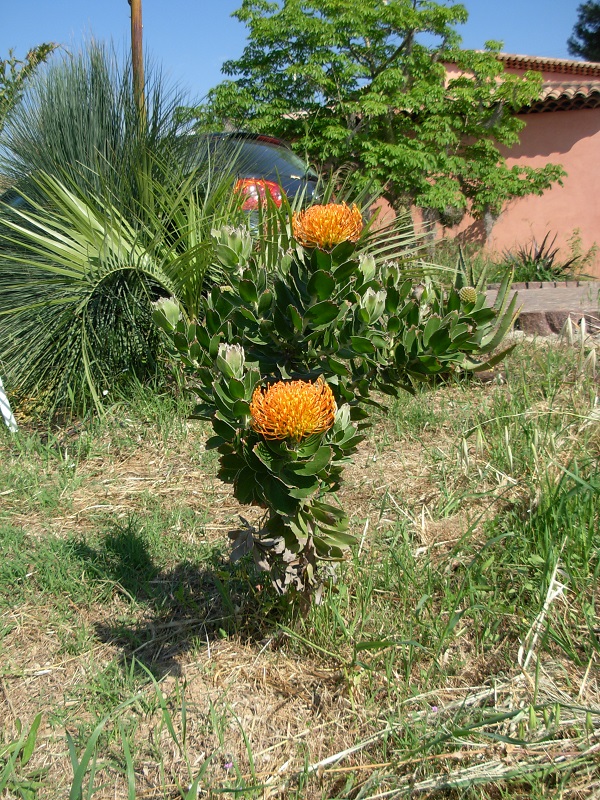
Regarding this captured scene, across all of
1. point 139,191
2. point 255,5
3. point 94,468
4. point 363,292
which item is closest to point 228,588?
point 363,292

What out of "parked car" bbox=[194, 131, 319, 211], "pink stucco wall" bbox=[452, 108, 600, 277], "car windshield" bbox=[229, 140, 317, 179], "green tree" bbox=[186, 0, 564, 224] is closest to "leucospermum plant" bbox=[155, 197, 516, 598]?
"parked car" bbox=[194, 131, 319, 211]

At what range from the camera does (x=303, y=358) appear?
1.96 meters

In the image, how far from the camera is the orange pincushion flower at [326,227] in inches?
68.2

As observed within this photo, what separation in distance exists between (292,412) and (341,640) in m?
0.89

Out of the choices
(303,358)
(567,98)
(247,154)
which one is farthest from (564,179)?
(303,358)

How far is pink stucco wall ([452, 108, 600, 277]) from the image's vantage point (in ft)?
41.5

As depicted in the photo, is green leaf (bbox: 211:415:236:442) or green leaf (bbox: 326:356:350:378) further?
green leaf (bbox: 326:356:350:378)

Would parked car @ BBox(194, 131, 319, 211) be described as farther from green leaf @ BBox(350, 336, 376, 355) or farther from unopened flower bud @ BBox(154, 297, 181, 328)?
green leaf @ BBox(350, 336, 376, 355)

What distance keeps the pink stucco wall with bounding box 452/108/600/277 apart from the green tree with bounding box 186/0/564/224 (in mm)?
960

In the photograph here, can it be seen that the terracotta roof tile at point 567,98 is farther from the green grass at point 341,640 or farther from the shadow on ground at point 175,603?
the shadow on ground at point 175,603

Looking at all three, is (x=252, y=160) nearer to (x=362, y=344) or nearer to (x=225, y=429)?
(x=362, y=344)

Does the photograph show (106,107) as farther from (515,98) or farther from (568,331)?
(515,98)

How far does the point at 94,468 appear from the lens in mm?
3424

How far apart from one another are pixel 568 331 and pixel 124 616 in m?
2.61
